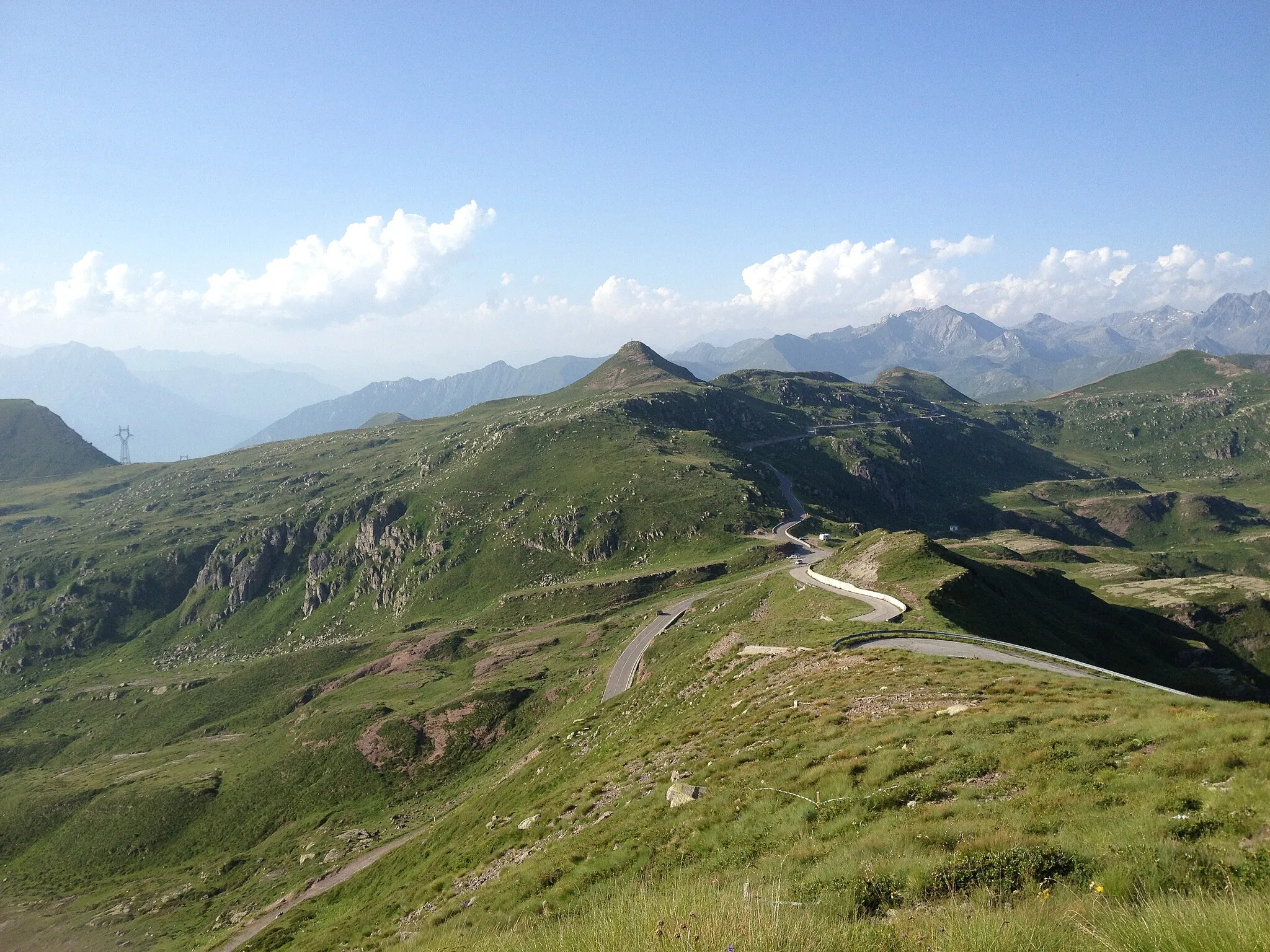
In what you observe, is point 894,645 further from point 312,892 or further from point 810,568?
point 312,892

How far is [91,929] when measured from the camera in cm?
6294

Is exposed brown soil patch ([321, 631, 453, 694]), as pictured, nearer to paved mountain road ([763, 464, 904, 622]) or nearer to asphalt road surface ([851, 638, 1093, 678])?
paved mountain road ([763, 464, 904, 622])

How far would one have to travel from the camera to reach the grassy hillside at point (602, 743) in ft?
38.8

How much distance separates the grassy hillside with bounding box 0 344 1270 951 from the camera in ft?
38.8

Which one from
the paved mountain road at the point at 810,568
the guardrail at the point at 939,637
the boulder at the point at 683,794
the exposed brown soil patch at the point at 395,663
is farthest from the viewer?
the exposed brown soil patch at the point at 395,663

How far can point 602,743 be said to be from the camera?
43594mm

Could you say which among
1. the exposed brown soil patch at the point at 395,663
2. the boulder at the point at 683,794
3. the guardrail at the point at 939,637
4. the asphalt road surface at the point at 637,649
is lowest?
the exposed brown soil patch at the point at 395,663

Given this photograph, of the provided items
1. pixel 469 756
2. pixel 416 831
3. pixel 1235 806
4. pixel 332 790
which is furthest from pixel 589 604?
pixel 1235 806

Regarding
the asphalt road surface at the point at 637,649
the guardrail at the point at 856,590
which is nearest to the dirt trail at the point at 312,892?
the asphalt road surface at the point at 637,649

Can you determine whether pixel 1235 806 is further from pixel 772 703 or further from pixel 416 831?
pixel 416 831

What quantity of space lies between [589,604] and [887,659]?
100 meters

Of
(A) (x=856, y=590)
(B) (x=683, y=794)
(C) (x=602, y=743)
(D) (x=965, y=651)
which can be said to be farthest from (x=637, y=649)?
(B) (x=683, y=794)

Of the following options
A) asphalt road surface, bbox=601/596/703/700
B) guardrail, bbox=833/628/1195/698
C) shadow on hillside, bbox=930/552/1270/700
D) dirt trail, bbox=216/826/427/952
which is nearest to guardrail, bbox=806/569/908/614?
shadow on hillside, bbox=930/552/1270/700

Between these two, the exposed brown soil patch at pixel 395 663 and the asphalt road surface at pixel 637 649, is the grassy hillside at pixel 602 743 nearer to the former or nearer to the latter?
the exposed brown soil patch at pixel 395 663
